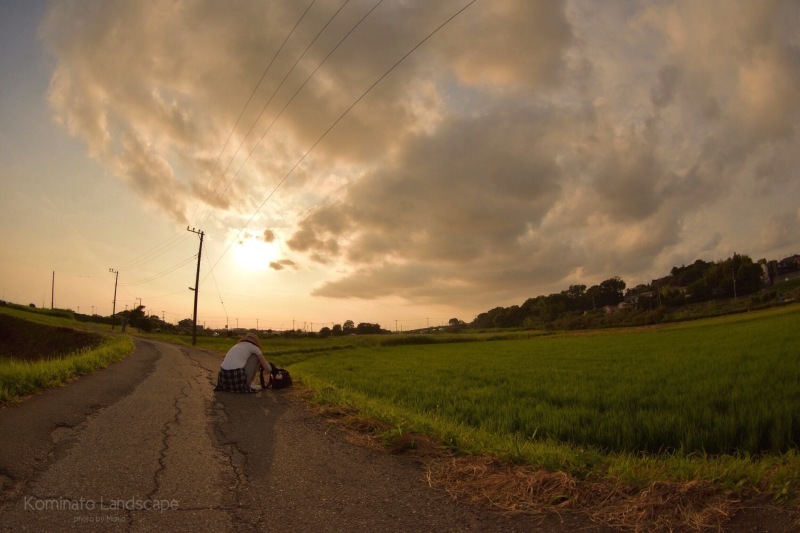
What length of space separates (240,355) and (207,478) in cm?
548

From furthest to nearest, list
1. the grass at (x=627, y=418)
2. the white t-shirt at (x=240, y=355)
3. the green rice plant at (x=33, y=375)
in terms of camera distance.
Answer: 1. the white t-shirt at (x=240, y=355)
2. the green rice plant at (x=33, y=375)
3. the grass at (x=627, y=418)

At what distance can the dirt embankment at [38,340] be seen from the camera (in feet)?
99.0

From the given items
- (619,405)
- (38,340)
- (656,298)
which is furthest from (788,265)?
(38,340)

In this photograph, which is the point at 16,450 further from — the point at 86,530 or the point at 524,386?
the point at 524,386

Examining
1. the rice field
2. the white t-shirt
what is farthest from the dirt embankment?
the rice field

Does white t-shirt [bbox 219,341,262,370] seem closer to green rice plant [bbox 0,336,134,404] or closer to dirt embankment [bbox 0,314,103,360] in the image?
green rice plant [bbox 0,336,134,404]

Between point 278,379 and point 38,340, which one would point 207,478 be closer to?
point 278,379

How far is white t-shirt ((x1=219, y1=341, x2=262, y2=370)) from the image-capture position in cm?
892

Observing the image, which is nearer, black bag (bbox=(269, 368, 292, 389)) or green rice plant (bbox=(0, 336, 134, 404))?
green rice plant (bbox=(0, 336, 134, 404))

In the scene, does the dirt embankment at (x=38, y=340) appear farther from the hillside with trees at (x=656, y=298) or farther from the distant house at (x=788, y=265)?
the distant house at (x=788, y=265)

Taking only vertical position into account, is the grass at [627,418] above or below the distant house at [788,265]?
below

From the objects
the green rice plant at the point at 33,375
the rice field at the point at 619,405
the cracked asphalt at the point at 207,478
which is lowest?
the rice field at the point at 619,405

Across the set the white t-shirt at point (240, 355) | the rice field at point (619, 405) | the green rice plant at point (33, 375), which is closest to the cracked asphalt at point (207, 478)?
the green rice plant at point (33, 375)

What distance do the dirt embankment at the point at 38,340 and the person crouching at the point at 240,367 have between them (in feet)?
84.2
